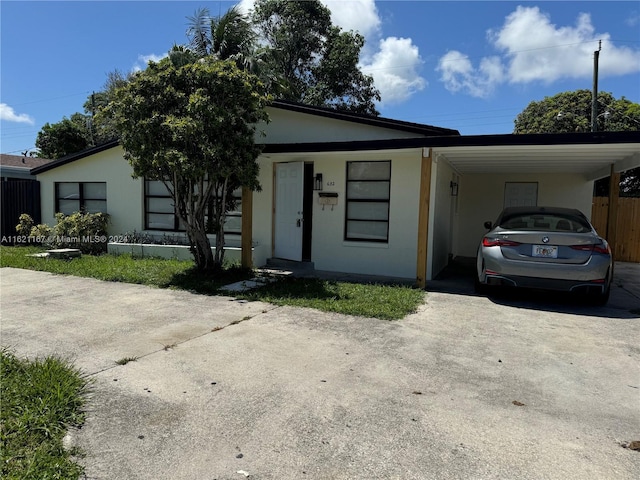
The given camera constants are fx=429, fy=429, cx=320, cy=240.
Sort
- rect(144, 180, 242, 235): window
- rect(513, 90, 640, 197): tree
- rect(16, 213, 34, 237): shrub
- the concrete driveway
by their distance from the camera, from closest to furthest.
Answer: the concrete driveway < rect(144, 180, 242, 235): window < rect(16, 213, 34, 237): shrub < rect(513, 90, 640, 197): tree

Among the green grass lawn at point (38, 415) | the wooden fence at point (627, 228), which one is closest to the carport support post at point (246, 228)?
the green grass lawn at point (38, 415)

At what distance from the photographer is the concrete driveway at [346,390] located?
8.37 feet

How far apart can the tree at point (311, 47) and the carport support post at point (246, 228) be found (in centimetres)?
1605

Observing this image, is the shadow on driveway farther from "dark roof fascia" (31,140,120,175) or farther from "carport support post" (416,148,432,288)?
"dark roof fascia" (31,140,120,175)

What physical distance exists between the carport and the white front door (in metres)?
2.87

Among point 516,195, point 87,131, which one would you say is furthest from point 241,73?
point 87,131

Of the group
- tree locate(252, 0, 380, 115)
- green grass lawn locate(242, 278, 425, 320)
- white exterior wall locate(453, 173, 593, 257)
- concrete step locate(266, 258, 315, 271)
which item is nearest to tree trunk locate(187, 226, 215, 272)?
concrete step locate(266, 258, 315, 271)

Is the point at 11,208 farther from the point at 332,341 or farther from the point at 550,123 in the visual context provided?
the point at 550,123

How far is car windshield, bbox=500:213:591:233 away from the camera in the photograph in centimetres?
645

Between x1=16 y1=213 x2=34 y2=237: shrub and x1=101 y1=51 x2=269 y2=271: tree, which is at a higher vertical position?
x1=101 y1=51 x2=269 y2=271: tree

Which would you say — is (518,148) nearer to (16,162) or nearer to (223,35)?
(223,35)

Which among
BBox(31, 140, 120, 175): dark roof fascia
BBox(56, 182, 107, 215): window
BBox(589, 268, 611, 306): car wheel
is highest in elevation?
BBox(31, 140, 120, 175): dark roof fascia

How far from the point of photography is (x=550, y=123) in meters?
23.5

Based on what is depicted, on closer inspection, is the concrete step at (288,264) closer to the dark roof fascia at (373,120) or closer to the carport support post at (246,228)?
the carport support post at (246,228)
